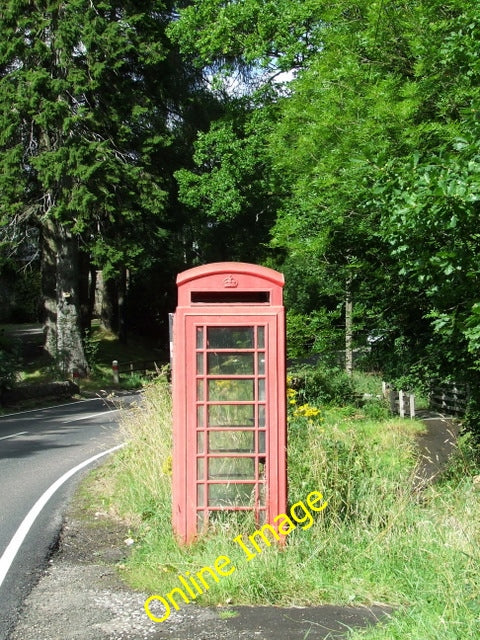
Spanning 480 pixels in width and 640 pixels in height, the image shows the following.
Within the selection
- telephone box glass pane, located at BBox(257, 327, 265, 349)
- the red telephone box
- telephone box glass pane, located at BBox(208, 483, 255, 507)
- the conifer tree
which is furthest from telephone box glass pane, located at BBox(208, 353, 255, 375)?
the conifer tree

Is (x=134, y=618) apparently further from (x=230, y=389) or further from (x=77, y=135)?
(x=77, y=135)

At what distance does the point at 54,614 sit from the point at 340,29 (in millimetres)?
16452

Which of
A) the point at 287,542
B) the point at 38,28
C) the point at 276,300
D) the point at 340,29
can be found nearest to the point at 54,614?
the point at 287,542

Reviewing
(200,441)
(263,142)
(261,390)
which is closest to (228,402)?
(261,390)

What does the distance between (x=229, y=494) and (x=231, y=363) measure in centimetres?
114

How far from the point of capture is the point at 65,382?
28.4 metres

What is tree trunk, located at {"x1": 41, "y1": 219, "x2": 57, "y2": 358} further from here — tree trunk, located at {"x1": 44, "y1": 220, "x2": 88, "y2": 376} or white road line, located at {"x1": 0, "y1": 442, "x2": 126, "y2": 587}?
white road line, located at {"x1": 0, "y1": 442, "x2": 126, "y2": 587}

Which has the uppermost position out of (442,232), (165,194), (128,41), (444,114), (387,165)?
(128,41)

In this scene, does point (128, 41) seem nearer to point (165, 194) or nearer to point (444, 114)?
point (165, 194)

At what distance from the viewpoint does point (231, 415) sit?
713 cm

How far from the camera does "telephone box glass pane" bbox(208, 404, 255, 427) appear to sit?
7.10 meters

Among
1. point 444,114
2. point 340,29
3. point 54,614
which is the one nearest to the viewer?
point 54,614
